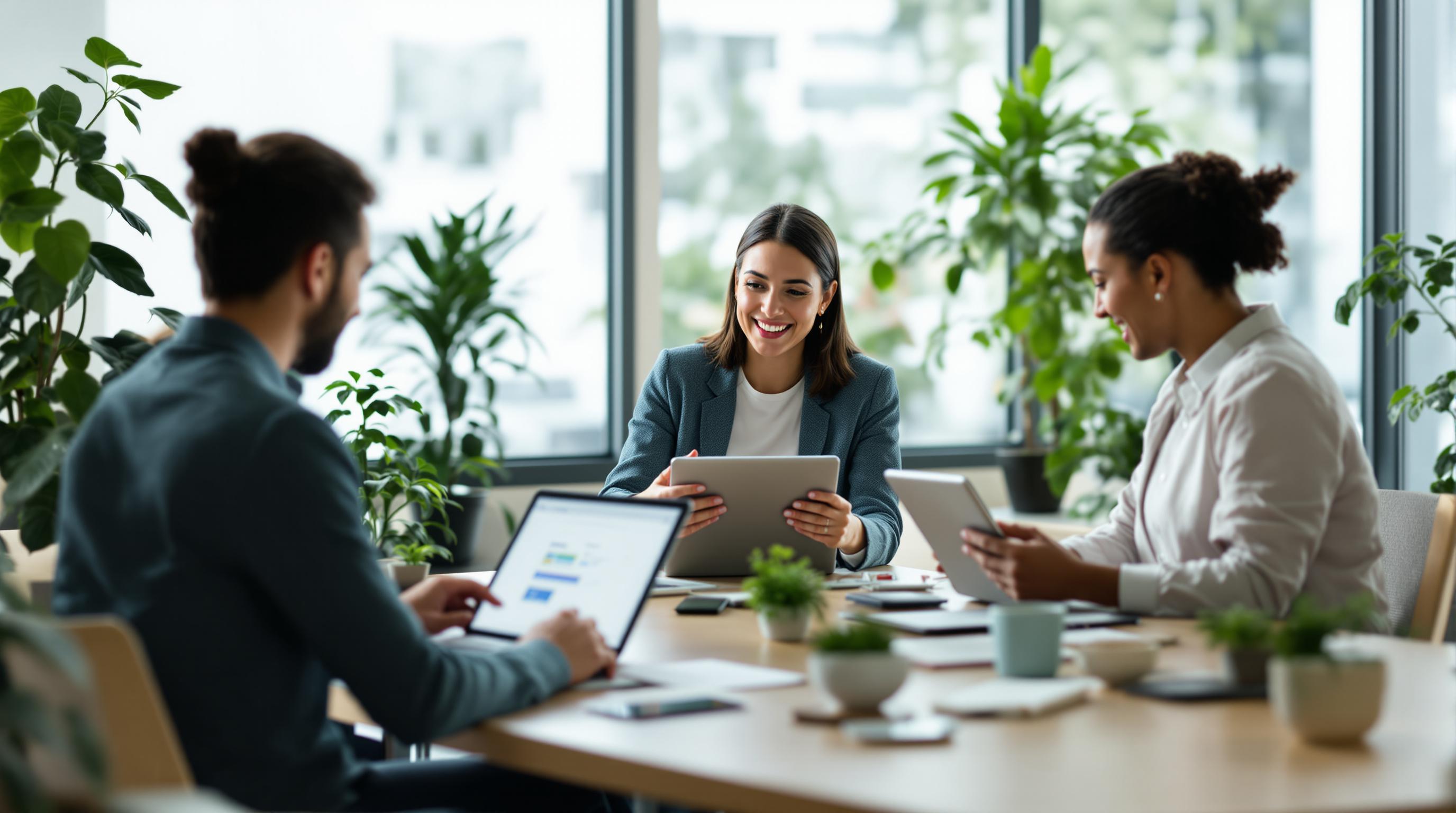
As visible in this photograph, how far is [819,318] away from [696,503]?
0.81 metres

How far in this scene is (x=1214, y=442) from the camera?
1998 millimetres

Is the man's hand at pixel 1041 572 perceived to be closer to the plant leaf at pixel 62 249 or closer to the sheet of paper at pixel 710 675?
the sheet of paper at pixel 710 675

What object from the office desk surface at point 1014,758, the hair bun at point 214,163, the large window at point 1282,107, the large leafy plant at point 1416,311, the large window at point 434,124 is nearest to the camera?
the office desk surface at point 1014,758

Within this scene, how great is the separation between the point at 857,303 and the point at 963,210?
0.56 m

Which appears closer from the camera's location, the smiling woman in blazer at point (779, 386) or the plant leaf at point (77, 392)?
the plant leaf at point (77, 392)

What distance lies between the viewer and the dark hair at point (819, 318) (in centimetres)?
289

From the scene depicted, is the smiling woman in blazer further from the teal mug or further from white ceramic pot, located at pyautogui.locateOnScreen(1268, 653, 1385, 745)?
white ceramic pot, located at pyautogui.locateOnScreen(1268, 653, 1385, 745)

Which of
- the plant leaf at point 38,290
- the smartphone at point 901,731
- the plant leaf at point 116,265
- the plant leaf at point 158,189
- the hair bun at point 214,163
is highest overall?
the plant leaf at point 158,189

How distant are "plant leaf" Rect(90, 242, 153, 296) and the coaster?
1.63 m

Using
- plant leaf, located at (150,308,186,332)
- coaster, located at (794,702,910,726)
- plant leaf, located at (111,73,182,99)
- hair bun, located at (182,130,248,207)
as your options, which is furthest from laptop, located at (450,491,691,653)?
plant leaf, located at (111,73,182,99)

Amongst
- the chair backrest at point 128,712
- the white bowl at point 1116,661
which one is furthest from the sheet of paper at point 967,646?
the chair backrest at point 128,712

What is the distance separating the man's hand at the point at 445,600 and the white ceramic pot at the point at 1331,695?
0.98 m

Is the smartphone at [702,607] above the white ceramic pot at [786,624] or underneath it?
underneath

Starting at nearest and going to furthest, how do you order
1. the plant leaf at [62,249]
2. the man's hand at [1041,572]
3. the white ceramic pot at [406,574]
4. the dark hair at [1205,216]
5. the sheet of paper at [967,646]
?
the sheet of paper at [967,646]
the man's hand at [1041,572]
the dark hair at [1205,216]
the white ceramic pot at [406,574]
the plant leaf at [62,249]
